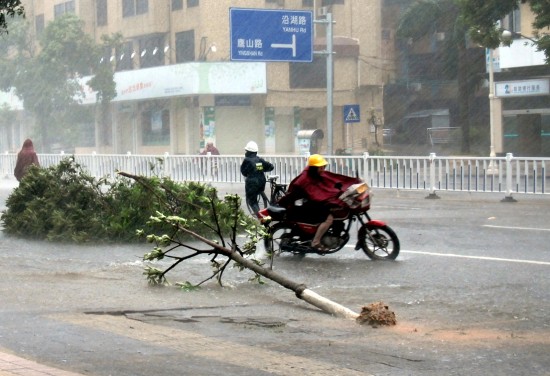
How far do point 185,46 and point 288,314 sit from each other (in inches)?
1827

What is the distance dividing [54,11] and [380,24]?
21170 millimetres

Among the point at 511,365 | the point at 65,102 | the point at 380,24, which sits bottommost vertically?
the point at 511,365

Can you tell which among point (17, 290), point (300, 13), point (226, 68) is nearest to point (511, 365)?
point (17, 290)

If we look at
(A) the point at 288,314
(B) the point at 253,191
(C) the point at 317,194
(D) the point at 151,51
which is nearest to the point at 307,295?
(A) the point at 288,314

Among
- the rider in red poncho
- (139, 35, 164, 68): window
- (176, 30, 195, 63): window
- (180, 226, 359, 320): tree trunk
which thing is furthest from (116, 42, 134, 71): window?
(180, 226, 359, 320): tree trunk

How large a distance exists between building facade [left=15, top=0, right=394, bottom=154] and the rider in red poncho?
38652 millimetres

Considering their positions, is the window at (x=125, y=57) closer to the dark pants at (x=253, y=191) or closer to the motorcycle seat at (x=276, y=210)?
the dark pants at (x=253, y=191)

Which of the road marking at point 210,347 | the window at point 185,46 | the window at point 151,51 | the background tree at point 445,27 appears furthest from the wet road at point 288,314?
the window at point 151,51

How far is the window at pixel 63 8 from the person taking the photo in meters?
61.9

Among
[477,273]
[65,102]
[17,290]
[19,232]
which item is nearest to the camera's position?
[17,290]

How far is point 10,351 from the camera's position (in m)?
7.12

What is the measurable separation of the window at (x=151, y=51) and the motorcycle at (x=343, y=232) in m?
44.1

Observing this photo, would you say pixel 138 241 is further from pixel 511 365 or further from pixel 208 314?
pixel 511 365

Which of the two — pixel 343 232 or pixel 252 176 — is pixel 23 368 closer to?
pixel 343 232
